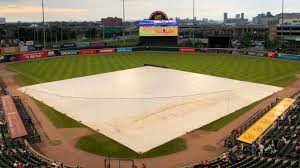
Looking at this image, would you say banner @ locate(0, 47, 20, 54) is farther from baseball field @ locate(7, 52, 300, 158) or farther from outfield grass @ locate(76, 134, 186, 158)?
outfield grass @ locate(76, 134, 186, 158)

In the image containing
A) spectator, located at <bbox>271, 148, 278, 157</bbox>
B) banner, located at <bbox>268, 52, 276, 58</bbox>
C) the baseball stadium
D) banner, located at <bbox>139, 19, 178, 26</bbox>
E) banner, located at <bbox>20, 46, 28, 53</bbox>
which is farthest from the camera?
banner, located at <bbox>139, 19, 178, 26</bbox>

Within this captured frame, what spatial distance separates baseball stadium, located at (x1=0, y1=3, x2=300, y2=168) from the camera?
83.1 ft

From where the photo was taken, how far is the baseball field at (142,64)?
30.1 m

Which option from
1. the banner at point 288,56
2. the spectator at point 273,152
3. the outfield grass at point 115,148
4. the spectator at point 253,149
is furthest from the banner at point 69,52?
the spectator at point 273,152

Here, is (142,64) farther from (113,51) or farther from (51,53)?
(51,53)

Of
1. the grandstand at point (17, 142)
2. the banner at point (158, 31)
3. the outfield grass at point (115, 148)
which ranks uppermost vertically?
the banner at point (158, 31)

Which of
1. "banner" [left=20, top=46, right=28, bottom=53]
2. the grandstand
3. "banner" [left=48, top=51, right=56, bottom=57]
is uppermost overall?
"banner" [left=20, top=46, right=28, bottom=53]

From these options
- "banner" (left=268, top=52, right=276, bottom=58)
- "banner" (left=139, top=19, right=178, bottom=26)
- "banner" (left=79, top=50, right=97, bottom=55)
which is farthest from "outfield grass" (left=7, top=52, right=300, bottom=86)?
"banner" (left=139, top=19, right=178, bottom=26)

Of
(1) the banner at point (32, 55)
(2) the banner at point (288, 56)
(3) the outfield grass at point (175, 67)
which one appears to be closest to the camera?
(3) the outfield grass at point (175, 67)

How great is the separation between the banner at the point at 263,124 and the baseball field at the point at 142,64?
4122 millimetres

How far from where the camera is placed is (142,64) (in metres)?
73.4

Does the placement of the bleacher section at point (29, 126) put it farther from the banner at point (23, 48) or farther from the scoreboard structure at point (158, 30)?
the scoreboard structure at point (158, 30)

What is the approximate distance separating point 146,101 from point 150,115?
19.1 feet

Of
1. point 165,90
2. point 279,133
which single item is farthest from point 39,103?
point 279,133
